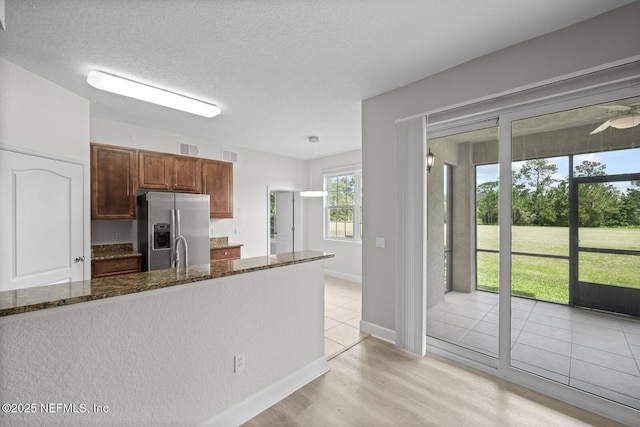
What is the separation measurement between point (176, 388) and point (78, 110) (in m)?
3.25

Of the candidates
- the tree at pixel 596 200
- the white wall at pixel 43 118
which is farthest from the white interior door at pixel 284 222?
the tree at pixel 596 200

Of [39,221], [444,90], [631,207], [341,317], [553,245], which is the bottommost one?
[341,317]

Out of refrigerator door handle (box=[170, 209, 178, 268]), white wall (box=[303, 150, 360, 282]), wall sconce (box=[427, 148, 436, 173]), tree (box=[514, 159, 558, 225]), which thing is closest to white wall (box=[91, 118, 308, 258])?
white wall (box=[303, 150, 360, 282])

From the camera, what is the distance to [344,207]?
5.80 meters

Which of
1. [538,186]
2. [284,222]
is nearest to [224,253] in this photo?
[284,222]

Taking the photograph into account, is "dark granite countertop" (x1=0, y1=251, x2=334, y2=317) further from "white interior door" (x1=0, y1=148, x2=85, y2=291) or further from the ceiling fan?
the ceiling fan

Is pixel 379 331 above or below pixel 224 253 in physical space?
below

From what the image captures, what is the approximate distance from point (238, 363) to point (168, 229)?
247 centimetres

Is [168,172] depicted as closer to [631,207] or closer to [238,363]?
[238,363]

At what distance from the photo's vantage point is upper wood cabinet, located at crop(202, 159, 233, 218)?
4.53 metres

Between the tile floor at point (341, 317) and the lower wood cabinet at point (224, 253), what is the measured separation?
1.82 metres

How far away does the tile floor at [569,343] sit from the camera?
74.1 inches

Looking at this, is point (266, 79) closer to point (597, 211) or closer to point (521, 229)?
point (521, 229)

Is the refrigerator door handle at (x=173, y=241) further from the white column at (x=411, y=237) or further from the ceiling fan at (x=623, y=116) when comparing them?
the ceiling fan at (x=623, y=116)
